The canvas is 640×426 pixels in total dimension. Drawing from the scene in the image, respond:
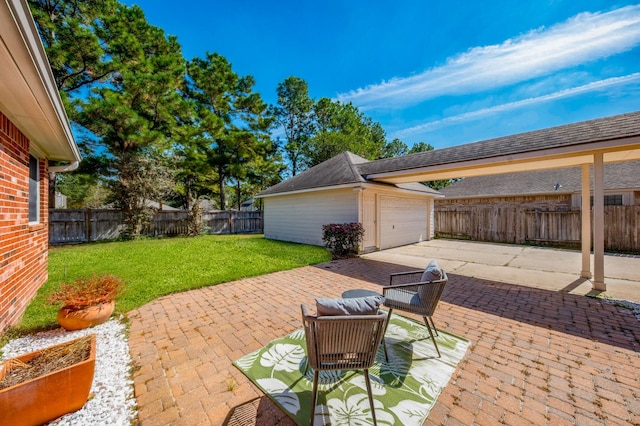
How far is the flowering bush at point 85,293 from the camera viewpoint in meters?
3.46

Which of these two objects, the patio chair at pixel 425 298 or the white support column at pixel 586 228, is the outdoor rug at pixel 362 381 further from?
the white support column at pixel 586 228

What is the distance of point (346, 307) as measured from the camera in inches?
85.0

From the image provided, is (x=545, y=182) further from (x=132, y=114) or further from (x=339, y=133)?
(x=132, y=114)

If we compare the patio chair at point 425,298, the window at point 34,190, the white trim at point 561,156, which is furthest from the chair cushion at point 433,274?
the window at point 34,190

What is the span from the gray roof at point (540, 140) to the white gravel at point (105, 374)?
7.58m

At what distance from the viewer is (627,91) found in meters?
9.03

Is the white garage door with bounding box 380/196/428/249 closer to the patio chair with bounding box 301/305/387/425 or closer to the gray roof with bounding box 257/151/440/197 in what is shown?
the gray roof with bounding box 257/151/440/197

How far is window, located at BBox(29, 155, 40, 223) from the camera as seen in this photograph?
15.8 feet

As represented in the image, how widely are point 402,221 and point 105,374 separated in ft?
37.6

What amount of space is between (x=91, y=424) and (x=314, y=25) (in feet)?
44.1

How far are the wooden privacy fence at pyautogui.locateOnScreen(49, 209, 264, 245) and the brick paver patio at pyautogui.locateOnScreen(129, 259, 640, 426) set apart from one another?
456 inches

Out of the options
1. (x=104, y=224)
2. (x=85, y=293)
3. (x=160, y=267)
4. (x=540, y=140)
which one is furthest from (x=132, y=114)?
(x=540, y=140)

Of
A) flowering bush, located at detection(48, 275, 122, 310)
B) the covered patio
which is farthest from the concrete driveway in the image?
flowering bush, located at detection(48, 275, 122, 310)

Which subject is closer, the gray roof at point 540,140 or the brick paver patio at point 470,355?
the brick paver patio at point 470,355
